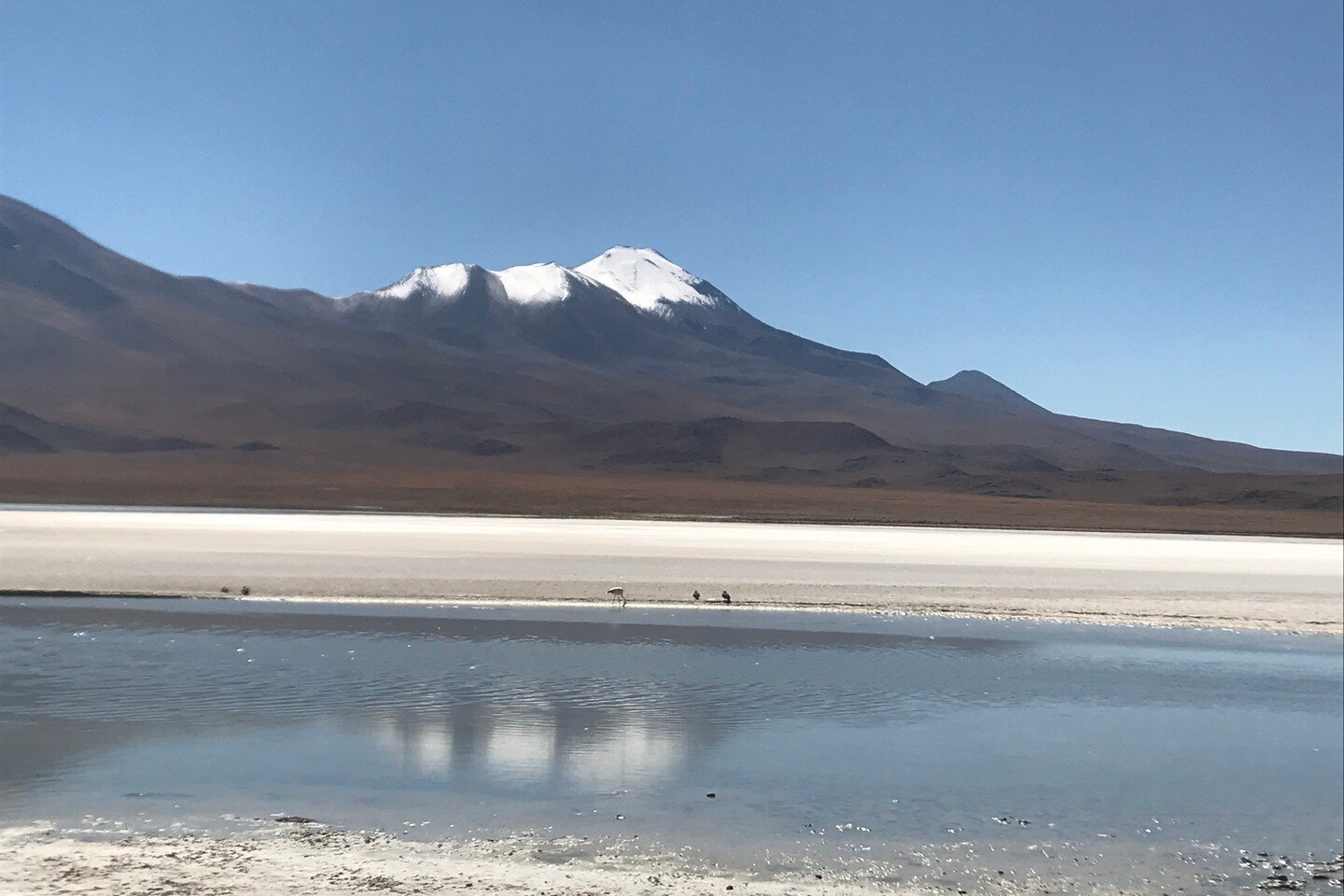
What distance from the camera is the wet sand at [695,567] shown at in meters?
22.4

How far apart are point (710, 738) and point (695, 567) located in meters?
15.8

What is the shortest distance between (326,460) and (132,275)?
96575 millimetres

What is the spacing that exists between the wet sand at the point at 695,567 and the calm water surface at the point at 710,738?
3691mm

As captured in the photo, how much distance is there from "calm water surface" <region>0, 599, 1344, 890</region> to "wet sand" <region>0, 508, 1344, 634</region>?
3.69m

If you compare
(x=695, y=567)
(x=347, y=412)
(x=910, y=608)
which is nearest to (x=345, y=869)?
(x=910, y=608)

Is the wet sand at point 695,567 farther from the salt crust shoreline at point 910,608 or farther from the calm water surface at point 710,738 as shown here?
the calm water surface at point 710,738

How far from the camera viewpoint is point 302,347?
184 meters

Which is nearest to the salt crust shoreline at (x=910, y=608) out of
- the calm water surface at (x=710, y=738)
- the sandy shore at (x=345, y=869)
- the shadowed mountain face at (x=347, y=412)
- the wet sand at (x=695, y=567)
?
the wet sand at (x=695, y=567)

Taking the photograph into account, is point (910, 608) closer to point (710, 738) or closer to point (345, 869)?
point (710, 738)

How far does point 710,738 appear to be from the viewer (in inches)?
440

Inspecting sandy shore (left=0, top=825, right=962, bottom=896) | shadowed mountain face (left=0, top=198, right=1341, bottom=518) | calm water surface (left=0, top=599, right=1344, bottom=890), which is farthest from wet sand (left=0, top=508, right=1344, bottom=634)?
shadowed mountain face (left=0, top=198, right=1341, bottom=518)

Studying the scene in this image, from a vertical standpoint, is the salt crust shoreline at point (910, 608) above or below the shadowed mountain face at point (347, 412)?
below

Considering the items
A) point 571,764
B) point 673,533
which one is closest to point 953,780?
point 571,764

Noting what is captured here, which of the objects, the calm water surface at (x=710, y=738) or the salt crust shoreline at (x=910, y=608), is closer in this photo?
the calm water surface at (x=710, y=738)
